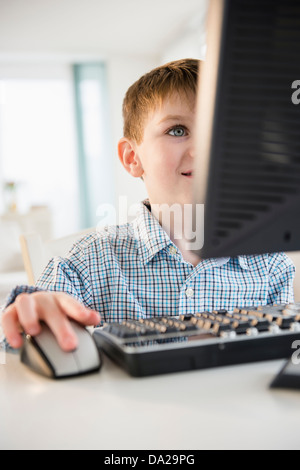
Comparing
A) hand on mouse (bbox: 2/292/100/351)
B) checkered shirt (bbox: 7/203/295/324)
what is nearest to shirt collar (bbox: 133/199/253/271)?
checkered shirt (bbox: 7/203/295/324)

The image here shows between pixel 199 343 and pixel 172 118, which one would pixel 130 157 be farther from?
pixel 199 343

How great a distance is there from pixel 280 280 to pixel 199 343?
0.65m

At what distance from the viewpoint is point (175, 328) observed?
457mm

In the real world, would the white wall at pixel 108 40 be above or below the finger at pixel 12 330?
above

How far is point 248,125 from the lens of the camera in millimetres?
378

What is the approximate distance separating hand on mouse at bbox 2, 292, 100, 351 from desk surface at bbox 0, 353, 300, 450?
5 cm

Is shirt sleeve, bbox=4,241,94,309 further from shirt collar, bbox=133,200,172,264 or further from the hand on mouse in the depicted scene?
the hand on mouse

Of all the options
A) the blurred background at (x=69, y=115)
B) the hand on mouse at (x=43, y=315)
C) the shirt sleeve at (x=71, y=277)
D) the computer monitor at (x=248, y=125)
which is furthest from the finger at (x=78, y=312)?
the blurred background at (x=69, y=115)

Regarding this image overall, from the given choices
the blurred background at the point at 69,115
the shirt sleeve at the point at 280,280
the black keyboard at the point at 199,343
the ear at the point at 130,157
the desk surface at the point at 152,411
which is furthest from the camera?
the blurred background at the point at 69,115

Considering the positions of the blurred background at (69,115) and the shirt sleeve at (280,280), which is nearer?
the shirt sleeve at (280,280)

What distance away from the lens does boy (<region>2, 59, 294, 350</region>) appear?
3.18 feet

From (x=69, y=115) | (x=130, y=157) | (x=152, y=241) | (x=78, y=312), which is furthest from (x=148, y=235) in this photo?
(x=69, y=115)

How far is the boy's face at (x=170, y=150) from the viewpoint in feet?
3.23

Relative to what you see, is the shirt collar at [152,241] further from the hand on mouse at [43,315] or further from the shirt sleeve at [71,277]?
the hand on mouse at [43,315]
